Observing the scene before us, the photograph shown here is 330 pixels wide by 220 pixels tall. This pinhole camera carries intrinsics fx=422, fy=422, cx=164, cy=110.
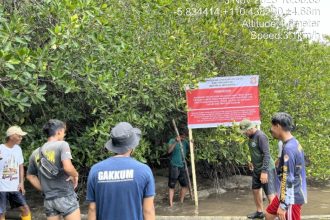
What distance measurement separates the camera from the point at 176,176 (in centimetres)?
936

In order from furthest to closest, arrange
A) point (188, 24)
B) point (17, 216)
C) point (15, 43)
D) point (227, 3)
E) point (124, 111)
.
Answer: point (227, 3), point (188, 24), point (17, 216), point (124, 111), point (15, 43)

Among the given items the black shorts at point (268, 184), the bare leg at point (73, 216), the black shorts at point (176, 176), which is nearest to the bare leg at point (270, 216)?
the black shorts at point (268, 184)

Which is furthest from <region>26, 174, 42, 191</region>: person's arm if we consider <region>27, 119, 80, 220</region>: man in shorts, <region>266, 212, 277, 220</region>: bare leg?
<region>266, 212, 277, 220</region>: bare leg

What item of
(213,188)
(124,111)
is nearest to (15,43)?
(124,111)

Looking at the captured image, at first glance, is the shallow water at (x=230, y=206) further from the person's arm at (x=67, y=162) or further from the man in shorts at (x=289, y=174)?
the person's arm at (x=67, y=162)

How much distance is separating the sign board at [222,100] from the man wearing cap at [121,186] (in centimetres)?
566

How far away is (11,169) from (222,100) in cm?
444

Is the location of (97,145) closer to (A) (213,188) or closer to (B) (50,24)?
(B) (50,24)

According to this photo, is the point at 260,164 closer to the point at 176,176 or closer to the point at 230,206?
the point at 230,206

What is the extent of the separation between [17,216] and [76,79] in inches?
140

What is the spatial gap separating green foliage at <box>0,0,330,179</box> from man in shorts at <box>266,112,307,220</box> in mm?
2988

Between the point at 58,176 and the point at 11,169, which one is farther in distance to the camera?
the point at 11,169

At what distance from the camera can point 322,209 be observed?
8.77 meters

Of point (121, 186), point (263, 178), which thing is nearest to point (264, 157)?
point (263, 178)
